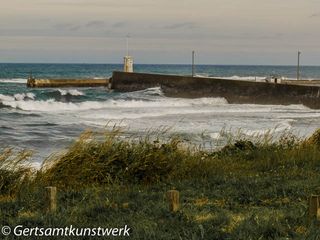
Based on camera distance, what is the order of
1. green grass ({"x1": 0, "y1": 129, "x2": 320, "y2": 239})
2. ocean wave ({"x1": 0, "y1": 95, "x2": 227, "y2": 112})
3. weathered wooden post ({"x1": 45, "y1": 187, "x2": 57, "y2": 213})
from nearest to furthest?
green grass ({"x1": 0, "y1": 129, "x2": 320, "y2": 239}), weathered wooden post ({"x1": 45, "y1": 187, "x2": 57, "y2": 213}), ocean wave ({"x1": 0, "y1": 95, "x2": 227, "y2": 112})

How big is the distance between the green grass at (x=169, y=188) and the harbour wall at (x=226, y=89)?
22388 millimetres

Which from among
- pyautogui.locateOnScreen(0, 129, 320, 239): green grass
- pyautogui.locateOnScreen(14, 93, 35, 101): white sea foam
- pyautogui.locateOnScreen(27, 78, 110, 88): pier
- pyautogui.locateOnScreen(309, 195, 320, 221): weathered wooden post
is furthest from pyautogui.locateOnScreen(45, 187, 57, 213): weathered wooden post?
pyautogui.locateOnScreen(27, 78, 110, 88): pier

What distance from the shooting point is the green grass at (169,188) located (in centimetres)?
662

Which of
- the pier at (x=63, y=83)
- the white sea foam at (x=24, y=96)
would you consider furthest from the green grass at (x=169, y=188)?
the pier at (x=63, y=83)

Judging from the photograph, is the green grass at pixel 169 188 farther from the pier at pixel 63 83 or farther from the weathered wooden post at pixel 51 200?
the pier at pixel 63 83

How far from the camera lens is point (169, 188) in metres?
9.44

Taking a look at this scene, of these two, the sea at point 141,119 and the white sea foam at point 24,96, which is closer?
the sea at point 141,119

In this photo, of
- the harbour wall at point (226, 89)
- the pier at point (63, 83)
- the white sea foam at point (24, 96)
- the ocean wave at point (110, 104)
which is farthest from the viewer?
the pier at point (63, 83)

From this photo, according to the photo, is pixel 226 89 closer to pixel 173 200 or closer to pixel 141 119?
pixel 141 119

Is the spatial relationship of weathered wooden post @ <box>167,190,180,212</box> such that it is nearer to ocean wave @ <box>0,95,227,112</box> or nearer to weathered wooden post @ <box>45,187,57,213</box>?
weathered wooden post @ <box>45,187,57,213</box>

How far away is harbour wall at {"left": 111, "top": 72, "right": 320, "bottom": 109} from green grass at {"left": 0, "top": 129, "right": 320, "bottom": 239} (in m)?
22.4

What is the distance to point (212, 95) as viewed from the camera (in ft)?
134

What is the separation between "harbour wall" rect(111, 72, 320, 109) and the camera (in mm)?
35062

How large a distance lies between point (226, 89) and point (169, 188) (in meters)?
30.9
